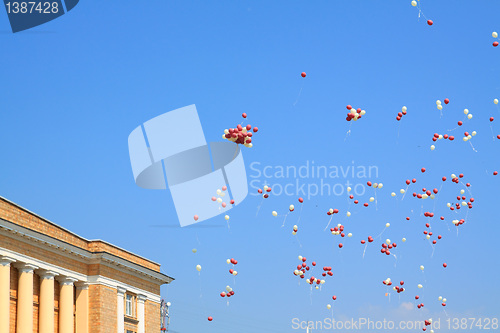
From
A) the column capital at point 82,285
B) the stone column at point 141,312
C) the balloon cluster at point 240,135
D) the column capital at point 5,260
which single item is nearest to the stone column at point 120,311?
the column capital at point 82,285

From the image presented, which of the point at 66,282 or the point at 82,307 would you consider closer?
the point at 66,282

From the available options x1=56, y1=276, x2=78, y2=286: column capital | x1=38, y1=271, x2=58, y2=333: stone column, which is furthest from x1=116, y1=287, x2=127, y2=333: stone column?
x1=38, y1=271, x2=58, y2=333: stone column

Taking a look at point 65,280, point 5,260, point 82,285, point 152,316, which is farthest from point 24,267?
point 152,316

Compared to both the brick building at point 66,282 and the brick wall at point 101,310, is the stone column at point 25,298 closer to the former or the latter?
the brick building at point 66,282

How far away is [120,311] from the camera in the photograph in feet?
177

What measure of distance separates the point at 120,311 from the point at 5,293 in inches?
482

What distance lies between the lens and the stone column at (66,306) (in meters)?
49.3

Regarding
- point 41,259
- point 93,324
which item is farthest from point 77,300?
point 41,259

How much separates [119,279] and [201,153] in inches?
679

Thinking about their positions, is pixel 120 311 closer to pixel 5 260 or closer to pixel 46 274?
pixel 46 274

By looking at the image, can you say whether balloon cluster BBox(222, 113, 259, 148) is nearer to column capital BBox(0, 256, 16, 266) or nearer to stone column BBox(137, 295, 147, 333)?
column capital BBox(0, 256, 16, 266)

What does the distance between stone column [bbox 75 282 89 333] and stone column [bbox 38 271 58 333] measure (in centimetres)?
371

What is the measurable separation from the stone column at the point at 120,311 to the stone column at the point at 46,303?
6520mm

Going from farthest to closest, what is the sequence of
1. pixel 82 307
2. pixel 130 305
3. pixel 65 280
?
pixel 130 305 → pixel 82 307 → pixel 65 280
